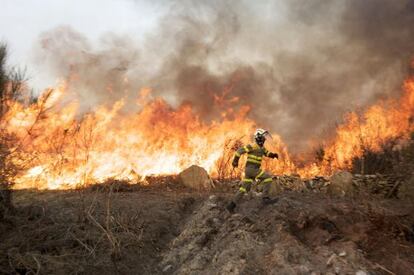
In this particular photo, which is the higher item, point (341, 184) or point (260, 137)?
point (260, 137)

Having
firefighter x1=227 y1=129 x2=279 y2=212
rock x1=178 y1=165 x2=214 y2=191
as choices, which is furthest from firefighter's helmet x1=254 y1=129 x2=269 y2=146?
rock x1=178 y1=165 x2=214 y2=191

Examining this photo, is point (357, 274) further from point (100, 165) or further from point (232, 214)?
point (100, 165)

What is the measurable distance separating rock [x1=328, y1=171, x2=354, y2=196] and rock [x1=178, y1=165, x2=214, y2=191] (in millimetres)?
4194

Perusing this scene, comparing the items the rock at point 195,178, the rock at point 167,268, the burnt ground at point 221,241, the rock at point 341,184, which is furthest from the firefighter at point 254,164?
the rock at point 195,178

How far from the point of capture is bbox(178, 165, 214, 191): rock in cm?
1470

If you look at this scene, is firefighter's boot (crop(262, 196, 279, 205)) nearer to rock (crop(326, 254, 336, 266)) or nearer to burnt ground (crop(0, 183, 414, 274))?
burnt ground (crop(0, 183, 414, 274))

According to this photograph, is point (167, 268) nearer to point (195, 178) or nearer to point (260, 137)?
point (260, 137)

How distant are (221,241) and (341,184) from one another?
7312 mm

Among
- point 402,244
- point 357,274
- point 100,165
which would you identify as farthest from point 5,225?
point 100,165

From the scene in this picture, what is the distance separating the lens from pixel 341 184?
13.2m

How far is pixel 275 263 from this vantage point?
5.95m

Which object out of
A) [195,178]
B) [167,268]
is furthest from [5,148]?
[195,178]

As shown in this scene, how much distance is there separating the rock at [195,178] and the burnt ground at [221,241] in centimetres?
572

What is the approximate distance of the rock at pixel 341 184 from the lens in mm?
12985
